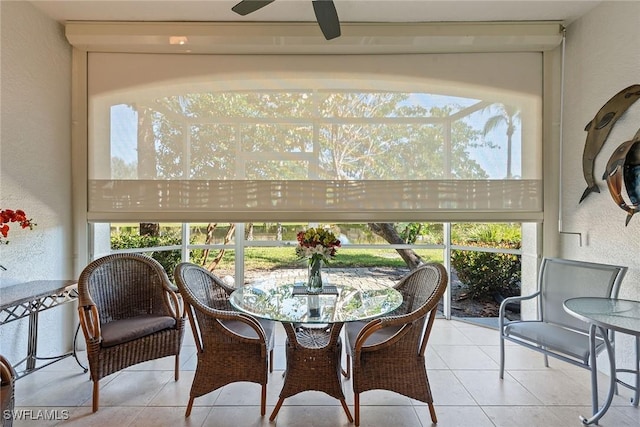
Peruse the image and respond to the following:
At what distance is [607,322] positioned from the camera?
1.68 metres

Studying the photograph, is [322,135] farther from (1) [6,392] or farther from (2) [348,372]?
(1) [6,392]

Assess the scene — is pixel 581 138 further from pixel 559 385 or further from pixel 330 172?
pixel 330 172

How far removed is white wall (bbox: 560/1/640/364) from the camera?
227 centimetres

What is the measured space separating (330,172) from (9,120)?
8.56ft

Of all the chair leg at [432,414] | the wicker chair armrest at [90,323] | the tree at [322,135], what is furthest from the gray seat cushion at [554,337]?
the wicker chair armrest at [90,323]

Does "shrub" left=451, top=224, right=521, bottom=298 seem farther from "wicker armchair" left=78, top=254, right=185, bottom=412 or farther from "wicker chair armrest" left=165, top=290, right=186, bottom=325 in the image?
"wicker armchair" left=78, top=254, right=185, bottom=412

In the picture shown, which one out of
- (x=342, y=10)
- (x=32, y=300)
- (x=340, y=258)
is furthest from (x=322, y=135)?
(x=32, y=300)

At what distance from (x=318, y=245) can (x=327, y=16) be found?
151 centimetres

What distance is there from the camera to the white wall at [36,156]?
7.66 feet

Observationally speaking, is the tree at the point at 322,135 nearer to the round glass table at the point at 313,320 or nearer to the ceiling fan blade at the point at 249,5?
the ceiling fan blade at the point at 249,5

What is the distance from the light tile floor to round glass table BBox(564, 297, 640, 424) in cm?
16

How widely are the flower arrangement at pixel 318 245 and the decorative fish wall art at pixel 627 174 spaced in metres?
2.13

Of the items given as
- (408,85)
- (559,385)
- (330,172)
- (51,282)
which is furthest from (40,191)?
(559,385)
